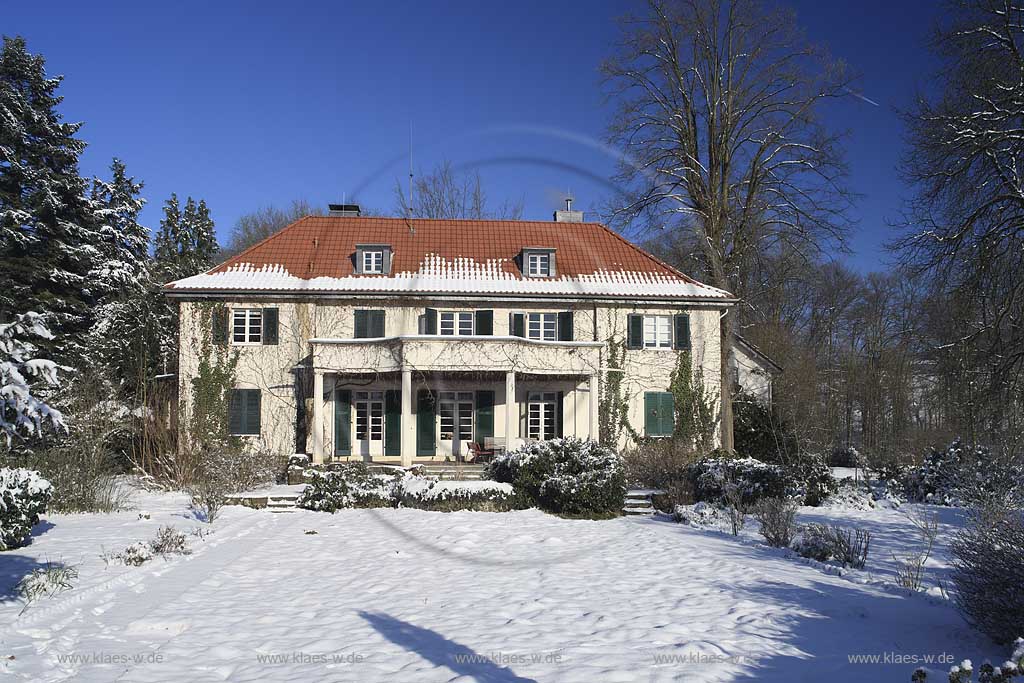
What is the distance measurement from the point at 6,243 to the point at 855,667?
92.8 ft

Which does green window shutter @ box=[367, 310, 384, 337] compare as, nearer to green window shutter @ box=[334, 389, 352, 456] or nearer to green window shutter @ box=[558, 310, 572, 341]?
green window shutter @ box=[334, 389, 352, 456]

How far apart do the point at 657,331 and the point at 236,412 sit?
14621mm

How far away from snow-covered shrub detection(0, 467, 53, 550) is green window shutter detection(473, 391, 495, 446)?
47.0 feet

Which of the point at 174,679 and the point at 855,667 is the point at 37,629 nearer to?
the point at 174,679

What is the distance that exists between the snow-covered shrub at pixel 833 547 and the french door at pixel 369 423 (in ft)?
50.0

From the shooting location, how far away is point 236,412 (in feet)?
77.3

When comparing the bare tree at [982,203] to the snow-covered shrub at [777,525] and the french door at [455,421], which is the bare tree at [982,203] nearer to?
the snow-covered shrub at [777,525]

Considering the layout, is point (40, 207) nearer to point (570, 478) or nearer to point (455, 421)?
point (455, 421)

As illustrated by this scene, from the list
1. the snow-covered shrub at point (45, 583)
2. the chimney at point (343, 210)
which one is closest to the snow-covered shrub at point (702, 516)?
the snow-covered shrub at point (45, 583)

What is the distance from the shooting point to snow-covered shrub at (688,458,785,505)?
1612 cm

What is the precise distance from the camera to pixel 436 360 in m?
22.0

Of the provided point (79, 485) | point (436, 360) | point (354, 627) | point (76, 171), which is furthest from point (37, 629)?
point (76, 171)

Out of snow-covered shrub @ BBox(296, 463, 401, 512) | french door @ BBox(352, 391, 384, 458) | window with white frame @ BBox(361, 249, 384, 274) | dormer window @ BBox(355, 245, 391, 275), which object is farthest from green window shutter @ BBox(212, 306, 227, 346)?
snow-covered shrub @ BBox(296, 463, 401, 512)

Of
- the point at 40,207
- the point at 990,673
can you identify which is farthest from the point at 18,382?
the point at 40,207
